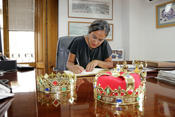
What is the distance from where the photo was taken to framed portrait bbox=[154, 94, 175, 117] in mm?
470

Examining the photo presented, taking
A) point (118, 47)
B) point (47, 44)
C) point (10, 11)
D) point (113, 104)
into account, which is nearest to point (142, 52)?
point (118, 47)

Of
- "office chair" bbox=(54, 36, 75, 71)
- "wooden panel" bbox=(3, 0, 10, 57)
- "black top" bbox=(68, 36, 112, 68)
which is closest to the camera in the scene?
"black top" bbox=(68, 36, 112, 68)

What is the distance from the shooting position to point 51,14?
3387 mm

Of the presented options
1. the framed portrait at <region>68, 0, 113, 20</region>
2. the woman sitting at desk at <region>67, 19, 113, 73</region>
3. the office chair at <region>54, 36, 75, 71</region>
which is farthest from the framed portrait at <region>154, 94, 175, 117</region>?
the framed portrait at <region>68, 0, 113, 20</region>

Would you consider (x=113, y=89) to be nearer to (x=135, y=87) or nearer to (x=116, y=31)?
(x=135, y=87)

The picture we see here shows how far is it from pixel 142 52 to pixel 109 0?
1.31 meters

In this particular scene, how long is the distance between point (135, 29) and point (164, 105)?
3.02m

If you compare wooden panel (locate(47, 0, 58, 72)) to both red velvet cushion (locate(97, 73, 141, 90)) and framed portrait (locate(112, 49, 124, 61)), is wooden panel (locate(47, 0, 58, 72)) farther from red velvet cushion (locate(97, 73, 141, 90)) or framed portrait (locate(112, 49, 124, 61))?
red velvet cushion (locate(97, 73, 141, 90))

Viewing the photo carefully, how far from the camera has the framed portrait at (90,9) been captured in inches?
124

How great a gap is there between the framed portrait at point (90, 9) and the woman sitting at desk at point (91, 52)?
179 centimetres

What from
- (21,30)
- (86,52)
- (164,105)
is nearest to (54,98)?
(164,105)

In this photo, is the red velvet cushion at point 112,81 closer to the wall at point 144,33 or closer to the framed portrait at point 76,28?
the framed portrait at point 76,28

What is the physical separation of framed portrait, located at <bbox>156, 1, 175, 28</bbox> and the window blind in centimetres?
258

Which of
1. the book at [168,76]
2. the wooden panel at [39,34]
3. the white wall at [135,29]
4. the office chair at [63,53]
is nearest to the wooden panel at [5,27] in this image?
the wooden panel at [39,34]
